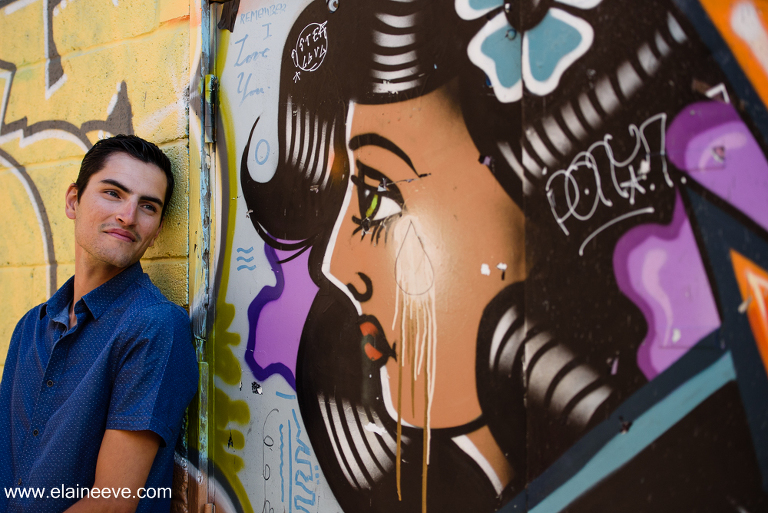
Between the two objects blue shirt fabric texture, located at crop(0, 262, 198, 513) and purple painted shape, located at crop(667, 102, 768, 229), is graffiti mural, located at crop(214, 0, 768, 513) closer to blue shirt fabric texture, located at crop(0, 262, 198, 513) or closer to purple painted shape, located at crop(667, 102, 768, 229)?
purple painted shape, located at crop(667, 102, 768, 229)

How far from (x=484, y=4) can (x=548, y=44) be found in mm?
194

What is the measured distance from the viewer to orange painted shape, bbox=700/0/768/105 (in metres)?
0.91

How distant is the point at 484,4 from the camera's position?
1.13 m

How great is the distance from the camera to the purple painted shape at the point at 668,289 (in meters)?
0.93

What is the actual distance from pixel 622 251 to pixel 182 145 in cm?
143

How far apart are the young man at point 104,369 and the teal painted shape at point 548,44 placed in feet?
3.90

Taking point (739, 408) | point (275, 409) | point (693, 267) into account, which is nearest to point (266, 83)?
point (275, 409)

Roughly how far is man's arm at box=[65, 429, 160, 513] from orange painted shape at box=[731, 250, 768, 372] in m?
1.40

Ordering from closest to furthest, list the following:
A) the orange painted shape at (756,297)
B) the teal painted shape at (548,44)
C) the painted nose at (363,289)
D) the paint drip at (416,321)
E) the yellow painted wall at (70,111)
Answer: the orange painted shape at (756,297)
the teal painted shape at (548,44)
the paint drip at (416,321)
the painted nose at (363,289)
the yellow painted wall at (70,111)

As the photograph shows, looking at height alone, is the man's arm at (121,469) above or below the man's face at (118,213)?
below

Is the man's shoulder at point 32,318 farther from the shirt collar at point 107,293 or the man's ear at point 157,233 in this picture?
the man's ear at point 157,233
